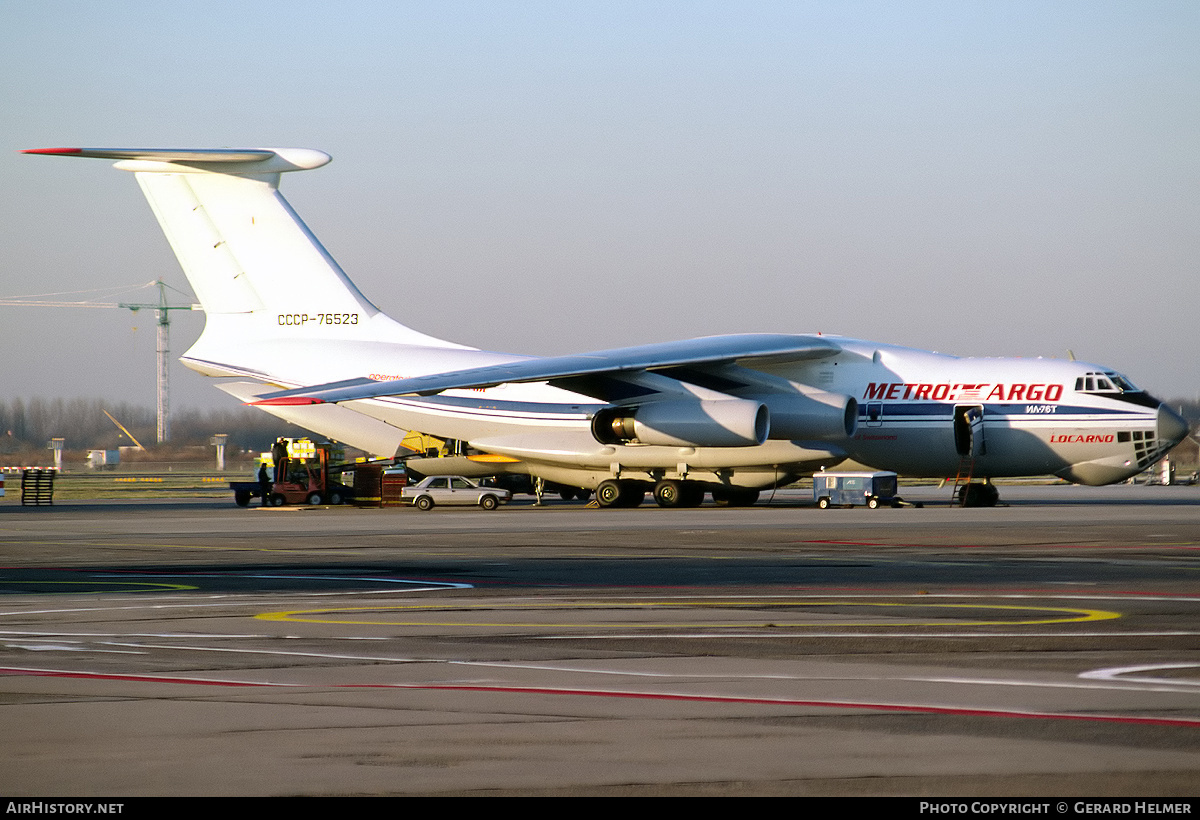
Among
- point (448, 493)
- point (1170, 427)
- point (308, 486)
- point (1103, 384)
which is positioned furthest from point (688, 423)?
point (308, 486)

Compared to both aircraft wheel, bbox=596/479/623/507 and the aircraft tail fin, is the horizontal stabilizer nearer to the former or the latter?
the aircraft tail fin

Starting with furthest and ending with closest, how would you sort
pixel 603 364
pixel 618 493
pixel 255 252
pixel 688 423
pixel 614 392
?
pixel 255 252 < pixel 618 493 < pixel 614 392 < pixel 688 423 < pixel 603 364

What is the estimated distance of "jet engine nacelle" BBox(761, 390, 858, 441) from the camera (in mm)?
28453

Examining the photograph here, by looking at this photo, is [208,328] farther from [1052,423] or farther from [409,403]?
[1052,423]

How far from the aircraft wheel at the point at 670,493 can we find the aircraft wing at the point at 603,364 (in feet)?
11.0

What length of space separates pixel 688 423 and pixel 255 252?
13033 millimetres

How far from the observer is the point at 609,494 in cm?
3189

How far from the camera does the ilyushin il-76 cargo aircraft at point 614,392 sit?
28.5m

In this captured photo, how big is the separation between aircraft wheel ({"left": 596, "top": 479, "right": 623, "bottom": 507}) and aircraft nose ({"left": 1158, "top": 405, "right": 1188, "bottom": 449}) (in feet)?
40.7

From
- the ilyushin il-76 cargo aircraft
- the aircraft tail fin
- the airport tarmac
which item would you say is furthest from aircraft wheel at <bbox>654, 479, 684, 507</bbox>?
the airport tarmac

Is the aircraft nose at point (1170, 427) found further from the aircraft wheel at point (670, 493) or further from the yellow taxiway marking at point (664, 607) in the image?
the yellow taxiway marking at point (664, 607)

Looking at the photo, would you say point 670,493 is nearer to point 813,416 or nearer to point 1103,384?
point 813,416

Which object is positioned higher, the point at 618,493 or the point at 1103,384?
the point at 1103,384

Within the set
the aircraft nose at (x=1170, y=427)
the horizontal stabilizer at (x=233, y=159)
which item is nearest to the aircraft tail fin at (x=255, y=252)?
the horizontal stabilizer at (x=233, y=159)
